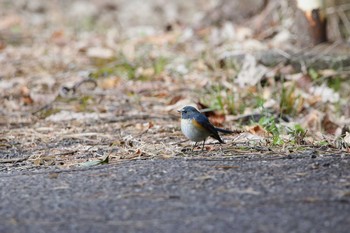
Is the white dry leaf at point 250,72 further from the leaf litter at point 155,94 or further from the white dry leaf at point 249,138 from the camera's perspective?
the white dry leaf at point 249,138

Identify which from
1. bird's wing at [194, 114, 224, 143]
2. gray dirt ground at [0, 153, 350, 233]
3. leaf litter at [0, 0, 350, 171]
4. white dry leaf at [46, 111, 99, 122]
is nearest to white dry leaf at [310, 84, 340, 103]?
leaf litter at [0, 0, 350, 171]

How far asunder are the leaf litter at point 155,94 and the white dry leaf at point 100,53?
0.02 m

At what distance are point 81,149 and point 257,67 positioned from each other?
290cm

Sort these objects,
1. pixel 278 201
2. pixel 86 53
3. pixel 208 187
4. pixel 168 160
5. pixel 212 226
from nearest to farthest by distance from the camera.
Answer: pixel 212 226 < pixel 278 201 < pixel 208 187 < pixel 168 160 < pixel 86 53

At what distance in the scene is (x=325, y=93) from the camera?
21.0 feet

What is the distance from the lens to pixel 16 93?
686 centimetres

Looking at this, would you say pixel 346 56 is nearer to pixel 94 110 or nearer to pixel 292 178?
pixel 94 110

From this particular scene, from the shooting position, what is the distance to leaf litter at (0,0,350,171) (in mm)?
4375

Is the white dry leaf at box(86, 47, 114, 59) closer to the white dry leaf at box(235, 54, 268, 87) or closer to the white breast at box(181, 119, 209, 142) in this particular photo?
the white dry leaf at box(235, 54, 268, 87)

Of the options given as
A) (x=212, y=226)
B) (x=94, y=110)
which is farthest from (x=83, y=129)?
(x=212, y=226)

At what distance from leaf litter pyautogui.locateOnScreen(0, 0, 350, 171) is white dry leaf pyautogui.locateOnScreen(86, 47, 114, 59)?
0.8 inches

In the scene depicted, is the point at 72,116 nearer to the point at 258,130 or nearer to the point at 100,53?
the point at 258,130

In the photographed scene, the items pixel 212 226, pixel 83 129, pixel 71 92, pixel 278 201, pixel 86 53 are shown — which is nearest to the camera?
pixel 212 226

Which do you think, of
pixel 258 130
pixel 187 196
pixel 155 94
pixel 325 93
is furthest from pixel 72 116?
pixel 187 196
